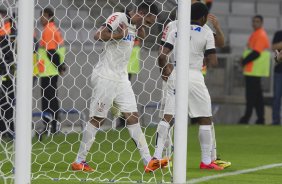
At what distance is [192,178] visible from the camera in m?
7.94

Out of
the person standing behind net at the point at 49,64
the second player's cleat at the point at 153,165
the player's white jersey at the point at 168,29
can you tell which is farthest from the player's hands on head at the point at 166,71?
the person standing behind net at the point at 49,64

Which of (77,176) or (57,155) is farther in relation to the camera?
(57,155)

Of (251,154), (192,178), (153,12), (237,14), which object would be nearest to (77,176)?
(192,178)

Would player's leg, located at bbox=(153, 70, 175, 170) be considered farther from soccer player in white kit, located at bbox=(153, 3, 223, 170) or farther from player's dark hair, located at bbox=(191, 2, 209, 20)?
player's dark hair, located at bbox=(191, 2, 209, 20)

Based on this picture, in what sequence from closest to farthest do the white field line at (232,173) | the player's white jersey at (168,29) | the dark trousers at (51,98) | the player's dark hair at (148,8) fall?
1. the white field line at (232,173)
2. the player's dark hair at (148,8)
3. the player's white jersey at (168,29)
4. the dark trousers at (51,98)

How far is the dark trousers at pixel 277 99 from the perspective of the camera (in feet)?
57.0

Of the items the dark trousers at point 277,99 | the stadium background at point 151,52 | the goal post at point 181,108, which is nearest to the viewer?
the goal post at point 181,108

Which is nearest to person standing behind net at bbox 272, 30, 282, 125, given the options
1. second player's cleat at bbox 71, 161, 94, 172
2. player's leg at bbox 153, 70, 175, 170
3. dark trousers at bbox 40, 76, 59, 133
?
dark trousers at bbox 40, 76, 59, 133

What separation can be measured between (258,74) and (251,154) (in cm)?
666

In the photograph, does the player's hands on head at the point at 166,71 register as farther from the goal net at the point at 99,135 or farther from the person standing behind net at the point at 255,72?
the person standing behind net at the point at 255,72

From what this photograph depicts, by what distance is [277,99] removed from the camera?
17.5 meters

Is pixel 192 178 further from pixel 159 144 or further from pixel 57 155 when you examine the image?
pixel 57 155

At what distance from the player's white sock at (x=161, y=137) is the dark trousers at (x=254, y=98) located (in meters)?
8.85

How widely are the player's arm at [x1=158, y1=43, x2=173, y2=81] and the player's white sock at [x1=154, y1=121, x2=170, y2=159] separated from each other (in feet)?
1.53
